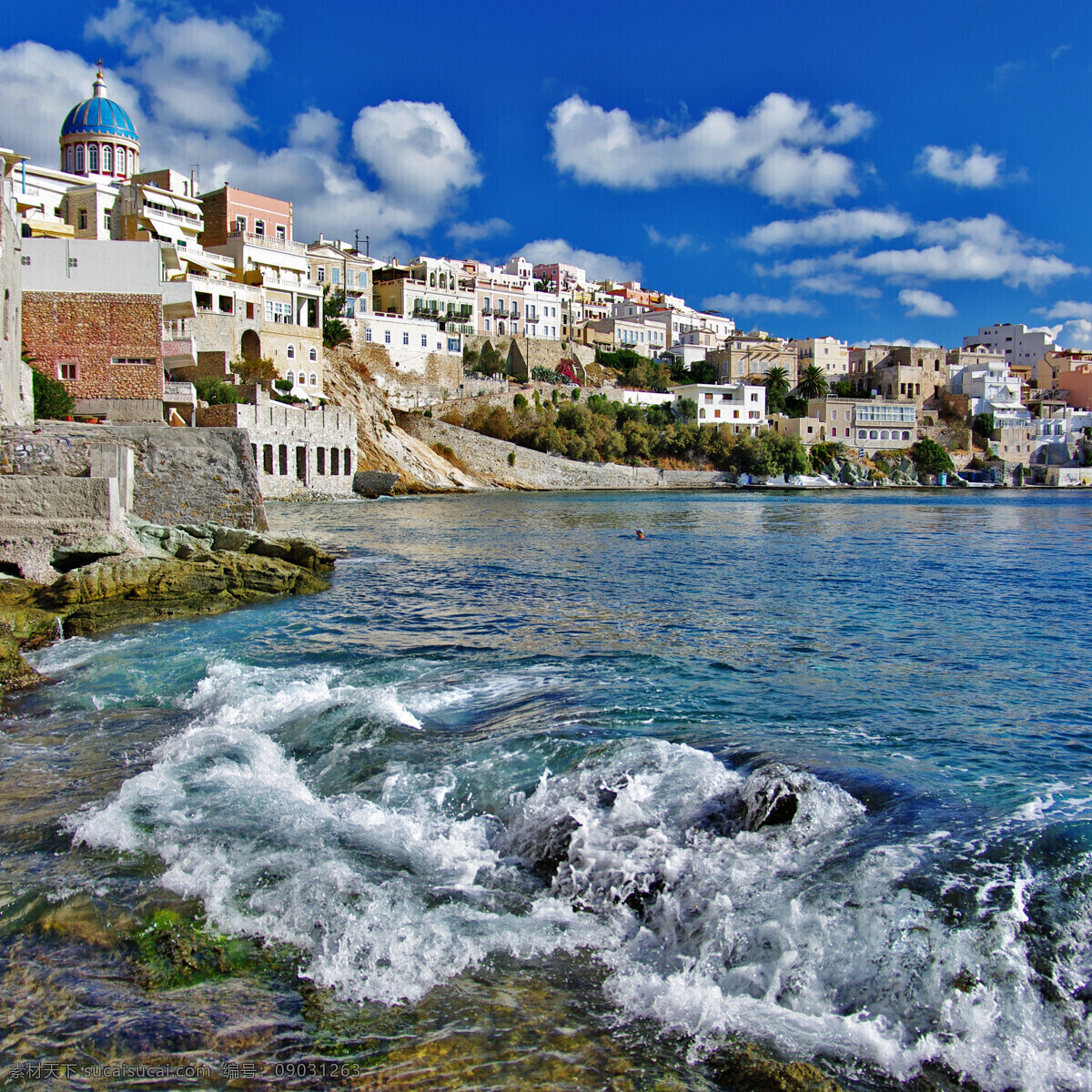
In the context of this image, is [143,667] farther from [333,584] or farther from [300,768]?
[333,584]

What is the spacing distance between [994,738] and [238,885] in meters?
5.75

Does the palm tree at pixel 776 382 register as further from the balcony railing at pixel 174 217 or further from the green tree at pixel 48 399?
the green tree at pixel 48 399

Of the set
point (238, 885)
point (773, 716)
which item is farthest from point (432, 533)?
point (238, 885)

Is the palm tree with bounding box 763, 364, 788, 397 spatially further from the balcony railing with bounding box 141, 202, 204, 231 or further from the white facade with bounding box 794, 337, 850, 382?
the balcony railing with bounding box 141, 202, 204, 231

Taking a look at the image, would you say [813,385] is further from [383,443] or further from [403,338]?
[383,443]

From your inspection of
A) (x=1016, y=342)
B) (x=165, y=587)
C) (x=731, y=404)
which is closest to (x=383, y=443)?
(x=165, y=587)

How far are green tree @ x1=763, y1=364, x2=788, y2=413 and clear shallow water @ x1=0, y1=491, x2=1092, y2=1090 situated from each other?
2982 inches

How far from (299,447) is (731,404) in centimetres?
5082

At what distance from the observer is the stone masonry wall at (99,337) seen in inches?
869

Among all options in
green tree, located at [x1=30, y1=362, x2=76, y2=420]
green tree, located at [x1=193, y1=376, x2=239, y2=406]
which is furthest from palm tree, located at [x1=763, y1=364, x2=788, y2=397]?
green tree, located at [x1=30, y1=362, x2=76, y2=420]

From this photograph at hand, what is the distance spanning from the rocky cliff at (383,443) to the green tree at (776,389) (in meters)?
40.0

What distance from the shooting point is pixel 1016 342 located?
113312mm

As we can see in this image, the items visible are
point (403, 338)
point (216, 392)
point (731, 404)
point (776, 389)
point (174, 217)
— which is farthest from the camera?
point (776, 389)

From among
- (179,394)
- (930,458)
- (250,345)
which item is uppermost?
(250,345)
